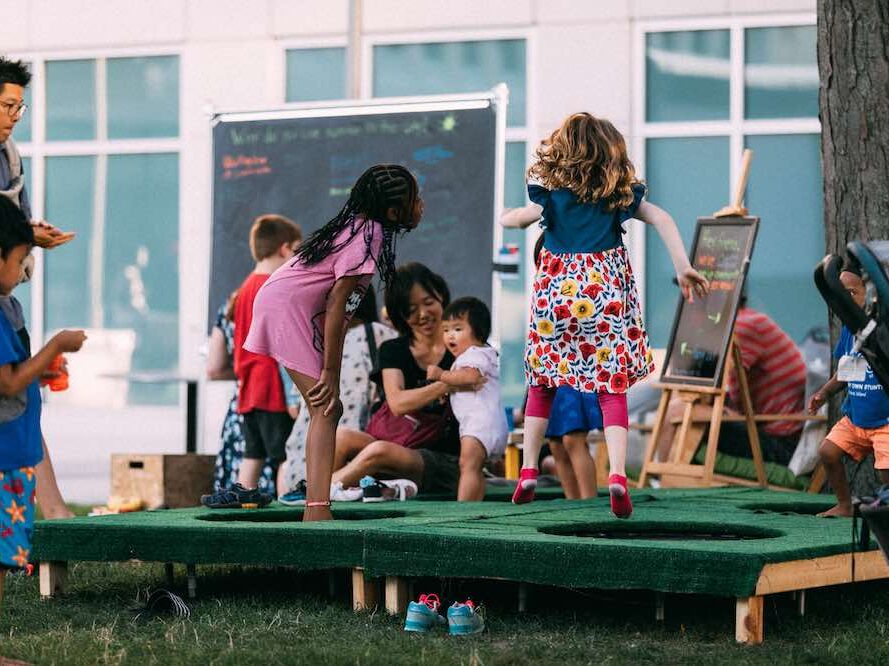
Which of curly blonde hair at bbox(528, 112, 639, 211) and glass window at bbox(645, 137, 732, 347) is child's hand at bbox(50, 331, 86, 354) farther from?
glass window at bbox(645, 137, 732, 347)

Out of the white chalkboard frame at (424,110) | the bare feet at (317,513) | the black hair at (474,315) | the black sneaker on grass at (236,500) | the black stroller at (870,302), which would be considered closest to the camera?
the black stroller at (870,302)

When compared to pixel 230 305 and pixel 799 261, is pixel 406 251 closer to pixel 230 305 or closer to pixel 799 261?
pixel 230 305

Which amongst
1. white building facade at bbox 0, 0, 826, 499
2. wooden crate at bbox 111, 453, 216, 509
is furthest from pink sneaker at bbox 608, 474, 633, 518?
white building facade at bbox 0, 0, 826, 499

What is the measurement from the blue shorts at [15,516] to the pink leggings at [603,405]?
2491mm

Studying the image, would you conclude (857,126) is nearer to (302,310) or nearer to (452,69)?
(302,310)

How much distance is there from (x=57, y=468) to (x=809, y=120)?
6.32 m

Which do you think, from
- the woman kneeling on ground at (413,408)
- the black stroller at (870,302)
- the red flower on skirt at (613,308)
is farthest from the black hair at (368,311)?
the black stroller at (870,302)

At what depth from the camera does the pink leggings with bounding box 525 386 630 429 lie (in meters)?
6.05

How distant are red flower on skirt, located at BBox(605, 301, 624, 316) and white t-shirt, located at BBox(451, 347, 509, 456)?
945 millimetres

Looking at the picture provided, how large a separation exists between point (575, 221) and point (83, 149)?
8178 millimetres

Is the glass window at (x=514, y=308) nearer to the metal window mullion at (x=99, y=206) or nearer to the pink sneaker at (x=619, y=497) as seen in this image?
the metal window mullion at (x=99, y=206)

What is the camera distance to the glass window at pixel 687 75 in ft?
39.8

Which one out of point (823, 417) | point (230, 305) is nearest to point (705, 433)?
point (823, 417)

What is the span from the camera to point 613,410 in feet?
19.9
